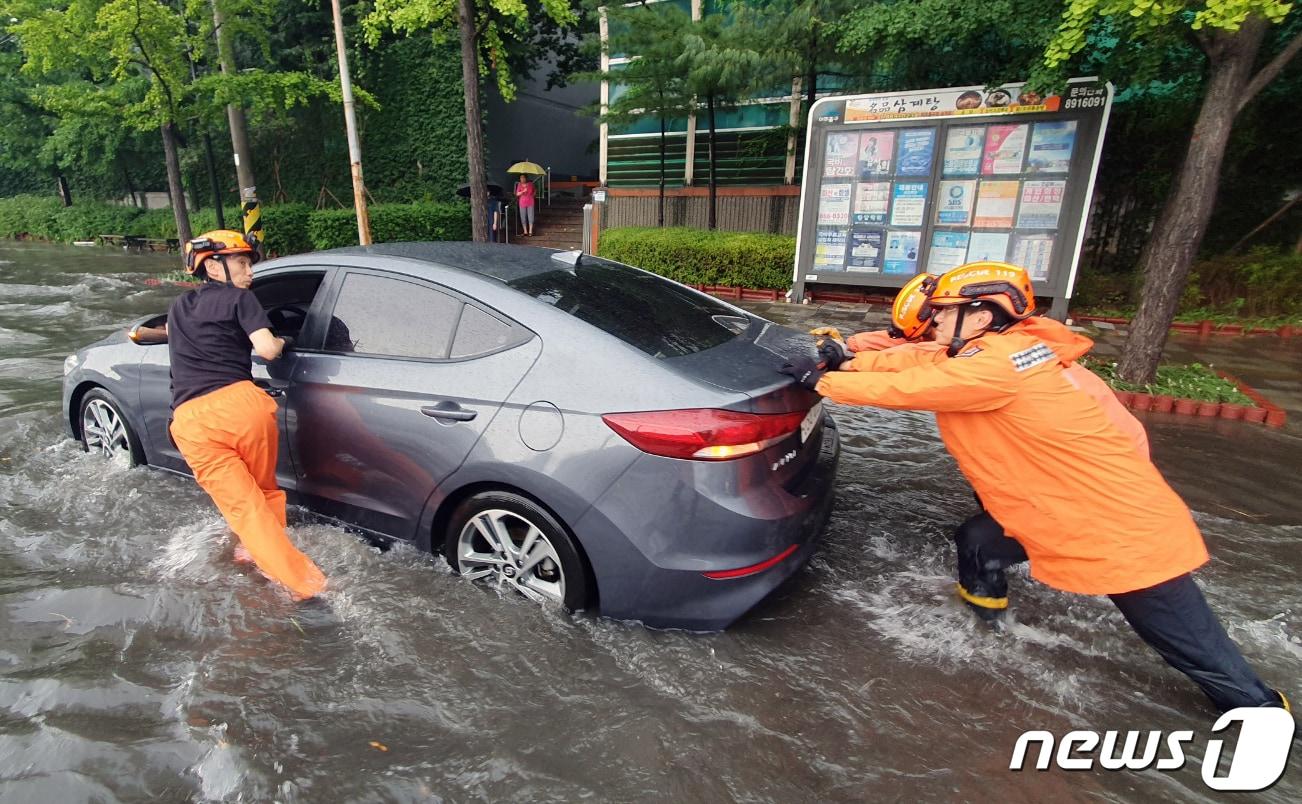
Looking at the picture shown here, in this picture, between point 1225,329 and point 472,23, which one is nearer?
point 1225,329

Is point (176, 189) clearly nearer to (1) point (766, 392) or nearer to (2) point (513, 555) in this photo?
(2) point (513, 555)

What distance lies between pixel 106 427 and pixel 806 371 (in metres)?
4.14

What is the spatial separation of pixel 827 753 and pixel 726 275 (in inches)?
408

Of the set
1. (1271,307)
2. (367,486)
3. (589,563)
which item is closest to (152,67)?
(367,486)

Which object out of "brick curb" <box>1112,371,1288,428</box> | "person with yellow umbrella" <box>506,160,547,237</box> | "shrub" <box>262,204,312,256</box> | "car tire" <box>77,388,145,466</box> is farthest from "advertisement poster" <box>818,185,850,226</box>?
"shrub" <box>262,204,312,256</box>

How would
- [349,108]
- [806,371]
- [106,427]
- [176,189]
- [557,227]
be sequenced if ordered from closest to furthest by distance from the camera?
[806,371], [106,427], [349,108], [176,189], [557,227]

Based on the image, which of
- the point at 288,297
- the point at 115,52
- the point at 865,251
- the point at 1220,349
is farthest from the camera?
the point at 115,52

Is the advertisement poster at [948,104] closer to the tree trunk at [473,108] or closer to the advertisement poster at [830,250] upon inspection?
the advertisement poster at [830,250]

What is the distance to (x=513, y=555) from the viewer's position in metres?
2.92

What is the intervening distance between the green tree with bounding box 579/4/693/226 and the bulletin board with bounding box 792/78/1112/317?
3.46m

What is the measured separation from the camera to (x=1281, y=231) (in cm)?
1021

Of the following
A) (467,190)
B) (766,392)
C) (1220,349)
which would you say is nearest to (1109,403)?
(766,392)

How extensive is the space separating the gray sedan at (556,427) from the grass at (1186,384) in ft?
14.9

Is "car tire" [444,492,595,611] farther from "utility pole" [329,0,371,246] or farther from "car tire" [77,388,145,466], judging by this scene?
"utility pole" [329,0,371,246]
